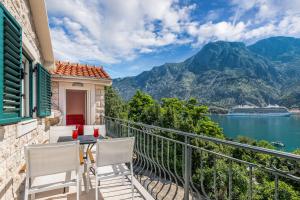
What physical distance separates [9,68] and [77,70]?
5.84m

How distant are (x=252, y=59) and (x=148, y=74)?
8705 cm

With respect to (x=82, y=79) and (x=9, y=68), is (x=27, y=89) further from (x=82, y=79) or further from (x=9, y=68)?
(x=82, y=79)

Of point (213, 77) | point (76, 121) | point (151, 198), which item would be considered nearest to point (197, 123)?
point (76, 121)

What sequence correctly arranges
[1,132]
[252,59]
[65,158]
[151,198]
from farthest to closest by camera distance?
[252,59]
[151,198]
[65,158]
[1,132]

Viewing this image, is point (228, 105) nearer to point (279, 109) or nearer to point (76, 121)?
point (279, 109)

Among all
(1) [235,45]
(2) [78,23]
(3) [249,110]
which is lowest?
(3) [249,110]

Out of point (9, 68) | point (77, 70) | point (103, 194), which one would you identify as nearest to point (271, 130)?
point (77, 70)

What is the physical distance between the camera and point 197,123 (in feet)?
80.6

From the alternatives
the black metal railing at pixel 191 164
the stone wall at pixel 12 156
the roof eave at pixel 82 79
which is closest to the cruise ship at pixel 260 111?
the roof eave at pixel 82 79

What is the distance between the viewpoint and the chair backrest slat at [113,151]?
2520mm

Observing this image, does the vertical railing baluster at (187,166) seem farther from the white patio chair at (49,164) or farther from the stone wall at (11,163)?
the stone wall at (11,163)

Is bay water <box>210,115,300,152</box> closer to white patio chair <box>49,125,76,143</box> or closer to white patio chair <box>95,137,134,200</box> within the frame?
white patio chair <box>49,125,76,143</box>

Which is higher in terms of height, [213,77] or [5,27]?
[213,77]

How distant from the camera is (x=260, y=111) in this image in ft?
301
